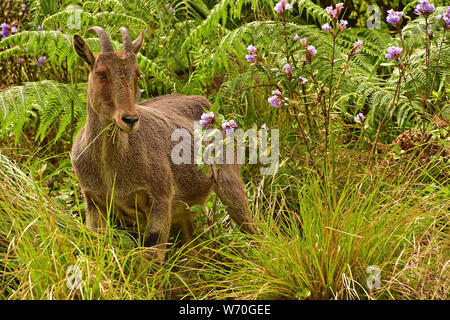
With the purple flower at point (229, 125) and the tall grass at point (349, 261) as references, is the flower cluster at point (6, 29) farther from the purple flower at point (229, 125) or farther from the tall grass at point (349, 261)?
the tall grass at point (349, 261)

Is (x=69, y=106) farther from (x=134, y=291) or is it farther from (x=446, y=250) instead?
(x=446, y=250)

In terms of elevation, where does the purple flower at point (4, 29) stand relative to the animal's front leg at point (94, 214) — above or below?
above

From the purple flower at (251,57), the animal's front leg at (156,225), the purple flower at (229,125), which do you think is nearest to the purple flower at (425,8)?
the purple flower at (251,57)

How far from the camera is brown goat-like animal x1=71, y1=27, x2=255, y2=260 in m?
4.01

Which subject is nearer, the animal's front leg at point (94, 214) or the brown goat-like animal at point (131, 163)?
the brown goat-like animal at point (131, 163)

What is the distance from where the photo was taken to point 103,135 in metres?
4.24

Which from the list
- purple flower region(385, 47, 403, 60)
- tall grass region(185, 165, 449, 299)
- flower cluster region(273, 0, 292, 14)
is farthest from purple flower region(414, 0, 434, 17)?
tall grass region(185, 165, 449, 299)

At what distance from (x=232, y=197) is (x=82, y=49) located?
5.57 ft

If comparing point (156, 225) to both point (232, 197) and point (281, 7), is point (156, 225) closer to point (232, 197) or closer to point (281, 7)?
point (232, 197)

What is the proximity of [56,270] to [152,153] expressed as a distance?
4.25ft

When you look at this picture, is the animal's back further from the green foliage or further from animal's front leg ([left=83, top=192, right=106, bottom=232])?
animal's front leg ([left=83, top=192, right=106, bottom=232])

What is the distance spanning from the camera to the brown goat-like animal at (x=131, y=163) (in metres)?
4.01

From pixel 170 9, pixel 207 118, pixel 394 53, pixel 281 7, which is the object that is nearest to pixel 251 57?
pixel 281 7

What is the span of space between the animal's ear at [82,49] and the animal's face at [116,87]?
60 mm
